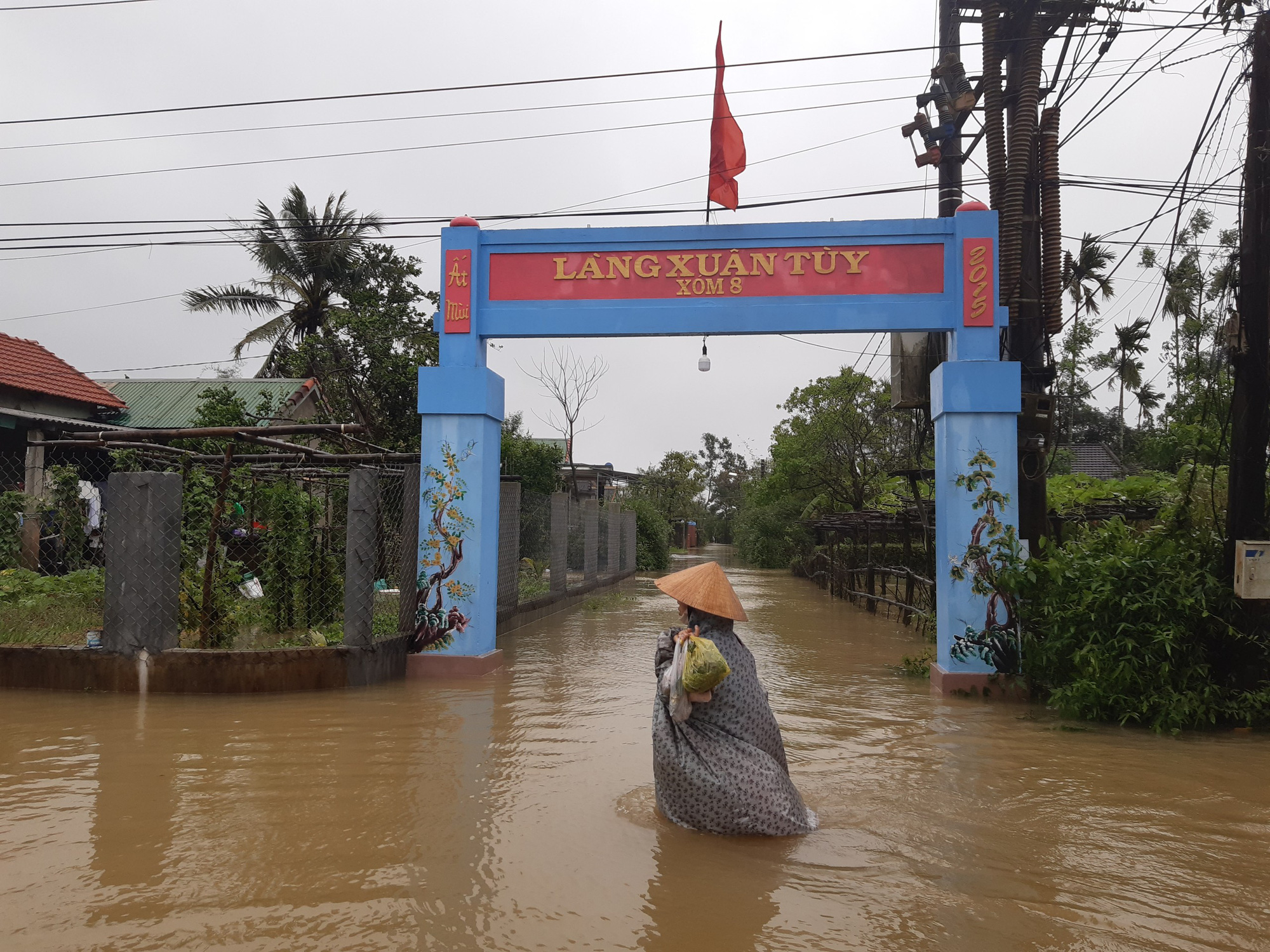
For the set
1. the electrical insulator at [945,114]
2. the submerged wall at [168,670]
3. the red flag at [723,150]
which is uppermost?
the electrical insulator at [945,114]

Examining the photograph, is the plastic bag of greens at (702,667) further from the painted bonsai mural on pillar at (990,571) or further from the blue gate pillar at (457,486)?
the blue gate pillar at (457,486)

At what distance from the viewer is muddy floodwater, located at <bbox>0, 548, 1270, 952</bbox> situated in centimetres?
340

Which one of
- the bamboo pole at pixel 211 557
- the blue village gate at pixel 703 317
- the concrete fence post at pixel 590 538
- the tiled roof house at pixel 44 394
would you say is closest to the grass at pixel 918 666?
the blue village gate at pixel 703 317

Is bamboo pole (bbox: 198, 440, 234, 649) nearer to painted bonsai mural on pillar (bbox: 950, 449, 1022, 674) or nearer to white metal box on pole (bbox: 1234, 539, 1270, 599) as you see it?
painted bonsai mural on pillar (bbox: 950, 449, 1022, 674)

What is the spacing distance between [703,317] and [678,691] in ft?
17.3

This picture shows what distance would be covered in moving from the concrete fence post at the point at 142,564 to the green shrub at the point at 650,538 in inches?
871

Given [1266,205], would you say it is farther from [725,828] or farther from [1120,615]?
[725,828]

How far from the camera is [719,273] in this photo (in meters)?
8.90

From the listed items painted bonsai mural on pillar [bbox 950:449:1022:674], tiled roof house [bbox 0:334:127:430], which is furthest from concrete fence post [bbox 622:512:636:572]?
painted bonsai mural on pillar [bbox 950:449:1022:674]

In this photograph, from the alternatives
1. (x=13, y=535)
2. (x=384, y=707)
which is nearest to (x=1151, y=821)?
(x=384, y=707)

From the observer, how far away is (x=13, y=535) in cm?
997

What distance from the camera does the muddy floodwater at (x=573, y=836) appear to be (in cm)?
340

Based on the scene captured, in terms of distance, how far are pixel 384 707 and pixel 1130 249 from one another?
784cm

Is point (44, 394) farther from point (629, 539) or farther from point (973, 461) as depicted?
point (973, 461)
